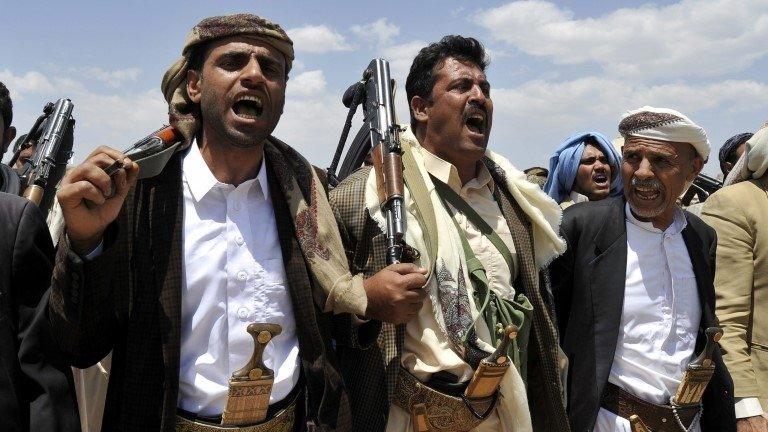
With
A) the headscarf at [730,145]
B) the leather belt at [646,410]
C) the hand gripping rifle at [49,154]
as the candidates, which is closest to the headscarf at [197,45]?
the hand gripping rifle at [49,154]

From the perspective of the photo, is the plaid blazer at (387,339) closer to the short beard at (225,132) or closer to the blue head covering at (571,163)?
the short beard at (225,132)

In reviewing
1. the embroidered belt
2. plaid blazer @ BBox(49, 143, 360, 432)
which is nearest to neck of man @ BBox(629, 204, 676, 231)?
the embroidered belt

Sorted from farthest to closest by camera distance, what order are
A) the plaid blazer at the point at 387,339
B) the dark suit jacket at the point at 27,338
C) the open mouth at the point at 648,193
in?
the open mouth at the point at 648,193 < the plaid blazer at the point at 387,339 < the dark suit jacket at the point at 27,338

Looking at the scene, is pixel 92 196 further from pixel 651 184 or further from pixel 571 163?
pixel 571 163

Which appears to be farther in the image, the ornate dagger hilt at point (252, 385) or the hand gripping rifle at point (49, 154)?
the hand gripping rifle at point (49, 154)

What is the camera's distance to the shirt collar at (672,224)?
12.3 feet

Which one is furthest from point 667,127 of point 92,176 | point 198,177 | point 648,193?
point 92,176

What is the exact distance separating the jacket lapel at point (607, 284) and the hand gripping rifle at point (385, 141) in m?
1.10

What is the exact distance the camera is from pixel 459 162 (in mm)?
3635

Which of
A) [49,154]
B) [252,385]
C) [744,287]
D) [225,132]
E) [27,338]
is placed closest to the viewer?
[27,338]

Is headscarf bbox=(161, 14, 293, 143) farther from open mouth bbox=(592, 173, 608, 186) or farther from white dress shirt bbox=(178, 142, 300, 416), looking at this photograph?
open mouth bbox=(592, 173, 608, 186)

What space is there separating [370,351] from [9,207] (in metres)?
1.52

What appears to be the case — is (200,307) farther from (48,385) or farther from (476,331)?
(476,331)

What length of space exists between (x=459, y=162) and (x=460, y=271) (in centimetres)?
67
